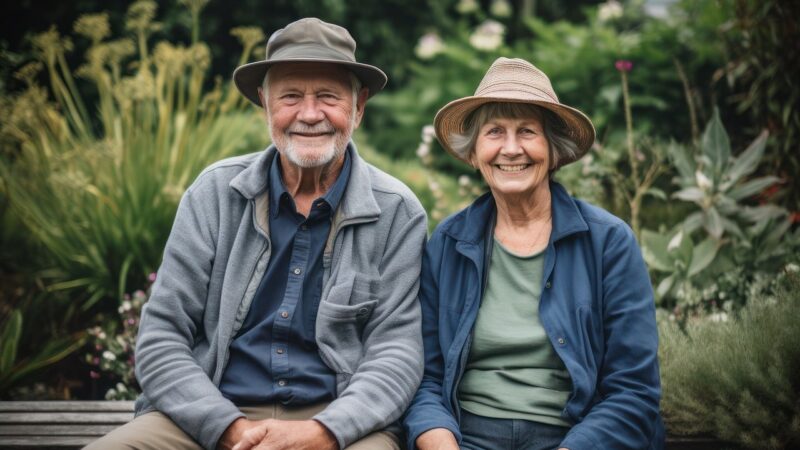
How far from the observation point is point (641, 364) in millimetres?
2672

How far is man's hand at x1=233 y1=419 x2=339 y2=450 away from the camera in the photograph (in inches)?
102

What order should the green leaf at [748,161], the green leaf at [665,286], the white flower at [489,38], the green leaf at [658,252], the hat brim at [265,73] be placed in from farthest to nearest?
the white flower at [489,38] < the green leaf at [748,161] < the green leaf at [658,252] < the green leaf at [665,286] < the hat brim at [265,73]

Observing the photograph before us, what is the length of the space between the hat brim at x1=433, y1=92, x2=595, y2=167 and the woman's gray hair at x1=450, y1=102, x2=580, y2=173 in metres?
0.02

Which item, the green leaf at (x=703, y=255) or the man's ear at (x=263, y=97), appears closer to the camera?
Result: the man's ear at (x=263, y=97)

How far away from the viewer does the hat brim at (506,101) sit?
2814 millimetres

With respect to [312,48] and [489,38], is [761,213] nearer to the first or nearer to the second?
[312,48]

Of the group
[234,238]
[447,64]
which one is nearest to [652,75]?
[447,64]

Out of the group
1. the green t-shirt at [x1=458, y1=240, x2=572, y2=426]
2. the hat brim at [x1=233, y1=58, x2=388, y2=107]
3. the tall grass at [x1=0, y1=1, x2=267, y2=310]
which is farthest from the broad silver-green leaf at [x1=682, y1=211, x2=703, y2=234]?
the tall grass at [x1=0, y1=1, x2=267, y2=310]

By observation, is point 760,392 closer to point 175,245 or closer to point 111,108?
point 175,245

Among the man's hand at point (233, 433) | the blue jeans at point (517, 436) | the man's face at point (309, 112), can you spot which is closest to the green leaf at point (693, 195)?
the blue jeans at point (517, 436)

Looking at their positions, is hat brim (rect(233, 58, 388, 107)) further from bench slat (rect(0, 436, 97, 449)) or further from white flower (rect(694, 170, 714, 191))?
white flower (rect(694, 170, 714, 191))

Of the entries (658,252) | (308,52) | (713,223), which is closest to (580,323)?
(308,52)

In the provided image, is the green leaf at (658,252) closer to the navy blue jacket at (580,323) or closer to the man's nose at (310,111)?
the navy blue jacket at (580,323)

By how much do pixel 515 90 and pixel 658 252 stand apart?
1819 millimetres
